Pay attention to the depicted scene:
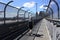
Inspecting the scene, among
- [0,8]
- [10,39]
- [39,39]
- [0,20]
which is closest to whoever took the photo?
[0,8]

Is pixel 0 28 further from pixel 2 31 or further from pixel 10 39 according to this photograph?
pixel 10 39

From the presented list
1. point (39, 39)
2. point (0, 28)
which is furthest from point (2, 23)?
point (39, 39)

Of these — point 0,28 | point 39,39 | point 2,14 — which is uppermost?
point 2,14

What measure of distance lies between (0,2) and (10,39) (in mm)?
3061

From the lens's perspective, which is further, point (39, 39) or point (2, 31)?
point (39, 39)

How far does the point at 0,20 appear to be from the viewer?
1328 centimetres

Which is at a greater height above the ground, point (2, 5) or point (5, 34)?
point (2, 5)

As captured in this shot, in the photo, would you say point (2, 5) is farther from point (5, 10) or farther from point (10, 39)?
point (10, 39)

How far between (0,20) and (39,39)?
174 inches

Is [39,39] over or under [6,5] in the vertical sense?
under

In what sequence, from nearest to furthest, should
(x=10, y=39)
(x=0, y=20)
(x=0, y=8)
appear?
(x=0, y=8) → (x=0, y=20) → (x=10, y=39)

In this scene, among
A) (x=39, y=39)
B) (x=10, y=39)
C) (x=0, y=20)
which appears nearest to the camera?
(x=0, y=20)

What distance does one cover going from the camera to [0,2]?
12516 mm

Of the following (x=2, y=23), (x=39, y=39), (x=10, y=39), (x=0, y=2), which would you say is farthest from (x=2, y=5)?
(x=39, y=39)
